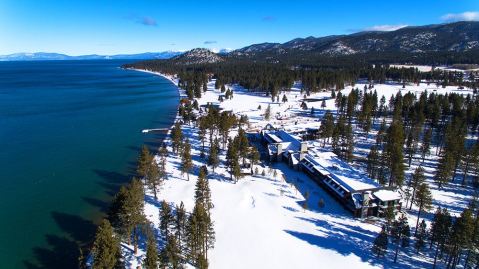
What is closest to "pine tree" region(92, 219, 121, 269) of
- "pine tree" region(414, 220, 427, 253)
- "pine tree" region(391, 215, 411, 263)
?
"pine tree" region(391, 215, 411, 263)

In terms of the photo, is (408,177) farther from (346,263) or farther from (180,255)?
(180,255)

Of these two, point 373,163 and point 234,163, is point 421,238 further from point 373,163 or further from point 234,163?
point 234,163

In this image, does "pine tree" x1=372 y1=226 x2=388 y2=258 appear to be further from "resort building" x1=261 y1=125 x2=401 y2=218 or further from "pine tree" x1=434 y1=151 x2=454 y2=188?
"pine tree" x1=434 y1=151 x2=454 y2=188

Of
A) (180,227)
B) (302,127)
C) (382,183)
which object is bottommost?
(180,227)

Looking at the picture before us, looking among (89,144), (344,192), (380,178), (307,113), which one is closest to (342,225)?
(344,192)

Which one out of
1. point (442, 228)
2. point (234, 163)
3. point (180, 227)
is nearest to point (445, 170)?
point (442, 228)

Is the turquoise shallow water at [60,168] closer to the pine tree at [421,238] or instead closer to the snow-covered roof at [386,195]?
the pine tree at [421,238]
